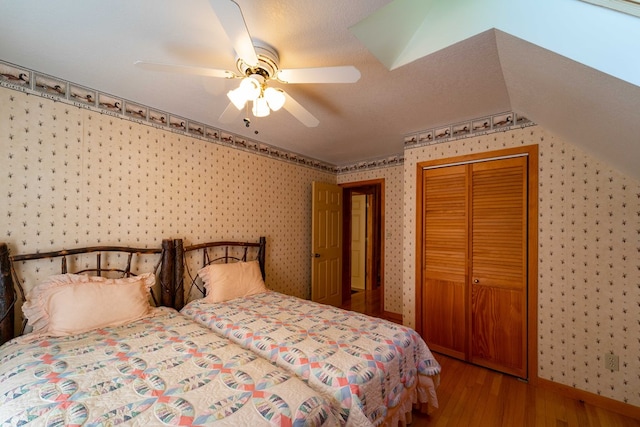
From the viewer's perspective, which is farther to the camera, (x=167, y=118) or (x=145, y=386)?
(x=167, y=118)

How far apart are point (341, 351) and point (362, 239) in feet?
13.9

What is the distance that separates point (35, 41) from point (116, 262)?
1.54 metres

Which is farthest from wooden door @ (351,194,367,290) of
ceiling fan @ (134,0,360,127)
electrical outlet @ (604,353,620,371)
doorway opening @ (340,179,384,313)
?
ceiling fan @ (134,0,360,127)

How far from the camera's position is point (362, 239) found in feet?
18.5

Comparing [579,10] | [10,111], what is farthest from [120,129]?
[579,10]

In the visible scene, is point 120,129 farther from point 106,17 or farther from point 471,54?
point 471,54

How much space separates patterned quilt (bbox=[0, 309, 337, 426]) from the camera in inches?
37.7

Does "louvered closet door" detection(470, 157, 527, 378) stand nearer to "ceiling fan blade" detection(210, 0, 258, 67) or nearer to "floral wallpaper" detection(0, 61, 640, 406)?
"floral wallpaper" detection(0, 61, 640, 406)

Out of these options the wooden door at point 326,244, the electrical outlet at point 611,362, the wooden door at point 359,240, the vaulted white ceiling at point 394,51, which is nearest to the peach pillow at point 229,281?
the wooden door at point 326,244

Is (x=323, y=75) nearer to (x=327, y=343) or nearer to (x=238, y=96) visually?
(x=238, y=96)

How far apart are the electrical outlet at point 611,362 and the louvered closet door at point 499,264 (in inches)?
19.1

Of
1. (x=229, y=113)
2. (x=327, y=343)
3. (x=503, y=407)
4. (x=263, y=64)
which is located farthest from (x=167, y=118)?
(x=503, y=407)

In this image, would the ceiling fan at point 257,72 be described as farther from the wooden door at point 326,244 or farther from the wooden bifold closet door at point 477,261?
the wooden door at point 326,244

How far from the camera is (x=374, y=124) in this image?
2643mm
